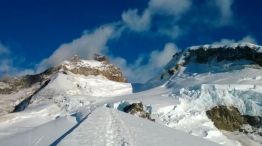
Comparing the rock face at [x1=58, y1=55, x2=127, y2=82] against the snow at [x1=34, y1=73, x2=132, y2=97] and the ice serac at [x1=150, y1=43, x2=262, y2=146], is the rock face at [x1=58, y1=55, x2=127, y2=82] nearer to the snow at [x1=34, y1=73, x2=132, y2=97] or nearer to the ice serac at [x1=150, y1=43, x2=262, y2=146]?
the snow at [x1=34, y1=73, x2=132, y2=97]

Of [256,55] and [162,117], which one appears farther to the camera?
[256,55]

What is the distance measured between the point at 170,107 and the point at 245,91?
1389 cm

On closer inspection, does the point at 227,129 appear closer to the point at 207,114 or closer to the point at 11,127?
the point at 207,114

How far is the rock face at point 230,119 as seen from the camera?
267 feet

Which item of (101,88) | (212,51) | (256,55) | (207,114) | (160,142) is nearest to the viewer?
(160,142)

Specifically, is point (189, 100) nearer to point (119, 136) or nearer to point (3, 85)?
point (119, 136)

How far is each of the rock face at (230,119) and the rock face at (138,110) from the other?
42.3 ft

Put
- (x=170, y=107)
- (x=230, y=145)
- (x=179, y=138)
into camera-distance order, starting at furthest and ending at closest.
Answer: (x=170, y=107), (x=230, y=145), (x=179, y=138)

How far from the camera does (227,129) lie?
83.2 m

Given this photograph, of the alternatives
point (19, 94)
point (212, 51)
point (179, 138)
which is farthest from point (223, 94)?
point (19, 94)

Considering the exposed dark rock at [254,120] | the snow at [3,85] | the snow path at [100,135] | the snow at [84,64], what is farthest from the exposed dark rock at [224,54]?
the snow path at [100,135]

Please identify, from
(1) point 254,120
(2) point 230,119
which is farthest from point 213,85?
(1) point 254,120

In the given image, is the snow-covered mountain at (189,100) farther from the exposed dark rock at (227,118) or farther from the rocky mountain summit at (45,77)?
the rocky mountain summit at (45,77)

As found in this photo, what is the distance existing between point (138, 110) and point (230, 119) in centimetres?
2028
